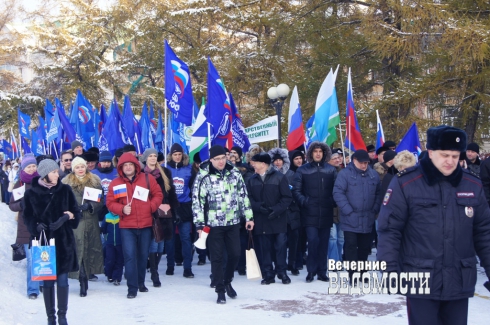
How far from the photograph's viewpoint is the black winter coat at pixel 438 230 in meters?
4.12

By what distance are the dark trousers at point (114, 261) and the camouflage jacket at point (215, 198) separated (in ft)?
6.62

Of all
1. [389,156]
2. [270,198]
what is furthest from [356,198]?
[389,156]

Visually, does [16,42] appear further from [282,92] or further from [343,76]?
[282,92]

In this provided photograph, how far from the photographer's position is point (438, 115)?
1975 centimetres

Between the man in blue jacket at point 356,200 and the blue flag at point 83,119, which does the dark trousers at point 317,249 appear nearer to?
the man in blue jacket at point 356,200

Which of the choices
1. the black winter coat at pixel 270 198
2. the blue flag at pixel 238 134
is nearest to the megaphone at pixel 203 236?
the black winter coat at pixel 270 198

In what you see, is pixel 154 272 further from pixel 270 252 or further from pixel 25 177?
pixel 25 177

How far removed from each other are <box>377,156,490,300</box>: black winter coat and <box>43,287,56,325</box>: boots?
11.8 feet

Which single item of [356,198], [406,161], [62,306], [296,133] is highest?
[296,133]

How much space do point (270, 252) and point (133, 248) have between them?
79.7 inches

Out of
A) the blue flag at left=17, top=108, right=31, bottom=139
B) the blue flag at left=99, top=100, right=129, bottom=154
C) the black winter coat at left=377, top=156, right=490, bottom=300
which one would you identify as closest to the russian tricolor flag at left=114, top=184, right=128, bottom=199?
the black winter coat at left=377, top=156, right=490, bottom=300

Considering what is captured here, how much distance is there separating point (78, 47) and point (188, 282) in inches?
1015

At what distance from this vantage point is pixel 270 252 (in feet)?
29.2

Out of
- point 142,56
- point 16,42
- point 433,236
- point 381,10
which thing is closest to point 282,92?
point 381,10
